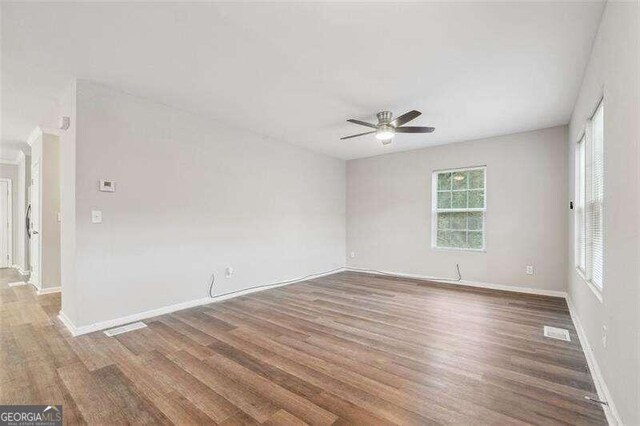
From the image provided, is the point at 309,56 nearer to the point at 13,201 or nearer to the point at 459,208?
the point at 459,208

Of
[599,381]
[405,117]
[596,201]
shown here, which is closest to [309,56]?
[405,117]

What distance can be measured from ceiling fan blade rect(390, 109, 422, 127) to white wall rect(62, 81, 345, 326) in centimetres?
226

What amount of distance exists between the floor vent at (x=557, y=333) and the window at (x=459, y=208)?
6.94ft

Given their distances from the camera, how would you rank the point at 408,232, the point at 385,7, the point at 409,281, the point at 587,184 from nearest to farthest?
the point at 385,7 → the point at 587,184 → the point at 409,281 → the point at 408,232

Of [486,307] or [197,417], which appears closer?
[197,417]

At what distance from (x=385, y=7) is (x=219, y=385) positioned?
9.37ft

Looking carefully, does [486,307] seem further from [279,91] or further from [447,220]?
[279,91]

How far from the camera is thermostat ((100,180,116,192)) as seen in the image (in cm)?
308

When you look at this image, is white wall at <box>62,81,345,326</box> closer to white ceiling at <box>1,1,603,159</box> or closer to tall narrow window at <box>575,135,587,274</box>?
white ceiling at <box>1,1,603,159</box>

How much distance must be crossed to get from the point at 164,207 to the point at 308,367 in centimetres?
260

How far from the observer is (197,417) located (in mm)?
1721

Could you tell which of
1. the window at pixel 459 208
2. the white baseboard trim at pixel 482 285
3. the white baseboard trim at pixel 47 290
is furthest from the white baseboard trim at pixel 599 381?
the white baseboard trim at pixel 47 290

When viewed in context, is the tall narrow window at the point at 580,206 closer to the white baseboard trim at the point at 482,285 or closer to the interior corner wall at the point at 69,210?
the white baseboard trim at the point at 482,285

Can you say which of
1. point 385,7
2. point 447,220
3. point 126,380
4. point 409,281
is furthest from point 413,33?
point 409,281
